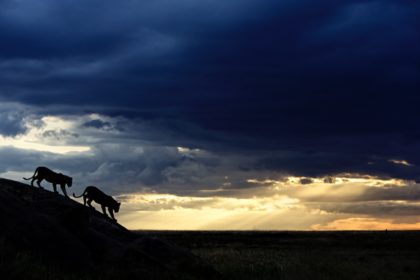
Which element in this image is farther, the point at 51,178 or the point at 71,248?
the point at 51,178

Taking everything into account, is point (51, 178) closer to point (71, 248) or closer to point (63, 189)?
point (63, 189)

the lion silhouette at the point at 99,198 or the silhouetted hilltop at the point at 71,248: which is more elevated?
the lion silhouette at the point at 99,198

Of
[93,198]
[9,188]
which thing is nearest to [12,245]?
[9,188]

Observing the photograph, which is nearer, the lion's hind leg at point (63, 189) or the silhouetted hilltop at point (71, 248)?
the silhouetted hilltop at point (71, 248)

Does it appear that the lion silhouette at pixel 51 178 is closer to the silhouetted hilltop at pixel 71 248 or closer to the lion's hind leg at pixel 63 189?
the lion's hind leg at pixel 63 189

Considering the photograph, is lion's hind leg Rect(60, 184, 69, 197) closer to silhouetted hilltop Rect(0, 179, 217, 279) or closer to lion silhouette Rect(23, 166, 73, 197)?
lion silhouette Rect(23, 166, 73, 197)

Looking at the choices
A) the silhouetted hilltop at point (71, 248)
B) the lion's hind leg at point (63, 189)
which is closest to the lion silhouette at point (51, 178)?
the lion's hind leg at point (63, 189)

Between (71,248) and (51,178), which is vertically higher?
(51,178)

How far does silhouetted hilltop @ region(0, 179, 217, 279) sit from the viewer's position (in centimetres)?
1616

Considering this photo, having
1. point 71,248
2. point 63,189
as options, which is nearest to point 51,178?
point 63,189

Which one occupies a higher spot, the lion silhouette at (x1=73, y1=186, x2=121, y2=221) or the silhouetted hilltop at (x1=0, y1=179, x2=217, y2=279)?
the lion silhouette at (x1=73, y1=186, x2=121, y2=221)

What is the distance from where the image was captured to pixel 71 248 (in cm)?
1802

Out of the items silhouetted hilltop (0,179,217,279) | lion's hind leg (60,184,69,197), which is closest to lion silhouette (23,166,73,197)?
lion's hind leg (60,184,69,197)

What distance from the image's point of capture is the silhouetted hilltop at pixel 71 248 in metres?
16.2
